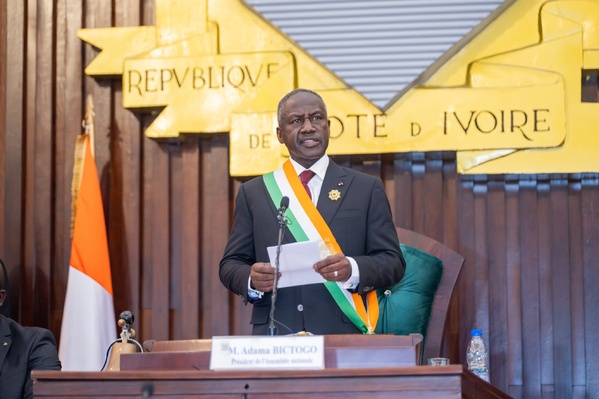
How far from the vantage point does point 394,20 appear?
456 centimetres

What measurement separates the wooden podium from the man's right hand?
1.24ft

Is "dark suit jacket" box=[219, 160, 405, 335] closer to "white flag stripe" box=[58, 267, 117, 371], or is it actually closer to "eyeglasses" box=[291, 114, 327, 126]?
"eyeglasses" box=[291, 114, 327, 126]

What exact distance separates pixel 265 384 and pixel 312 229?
94 cm

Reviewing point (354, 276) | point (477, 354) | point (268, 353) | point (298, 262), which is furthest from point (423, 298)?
point (268, 353)

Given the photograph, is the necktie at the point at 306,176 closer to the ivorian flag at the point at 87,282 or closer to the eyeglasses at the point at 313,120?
the eyeglasses at the point at 313,120

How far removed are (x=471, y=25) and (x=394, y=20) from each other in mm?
368

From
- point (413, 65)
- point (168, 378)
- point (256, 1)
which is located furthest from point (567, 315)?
point (168, 378)

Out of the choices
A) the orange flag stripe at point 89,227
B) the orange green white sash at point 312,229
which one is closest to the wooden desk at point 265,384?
the orange green white sash at point 312,229

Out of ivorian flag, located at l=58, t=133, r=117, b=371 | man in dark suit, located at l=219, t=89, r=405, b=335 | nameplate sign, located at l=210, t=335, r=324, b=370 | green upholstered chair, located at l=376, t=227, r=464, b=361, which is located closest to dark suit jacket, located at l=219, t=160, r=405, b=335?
man in dark suit, located at l=219, t=89, r=405, b=335

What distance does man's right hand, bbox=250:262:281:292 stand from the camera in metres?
2.66

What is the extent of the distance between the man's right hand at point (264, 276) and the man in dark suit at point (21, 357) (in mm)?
1041

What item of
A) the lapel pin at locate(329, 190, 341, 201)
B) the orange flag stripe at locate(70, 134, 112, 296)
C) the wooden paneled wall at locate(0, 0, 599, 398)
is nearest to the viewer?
the lapel pin at locate(329, 190, 341, 201)

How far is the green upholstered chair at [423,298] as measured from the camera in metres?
4.00

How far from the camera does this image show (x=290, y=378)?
6.98ft
